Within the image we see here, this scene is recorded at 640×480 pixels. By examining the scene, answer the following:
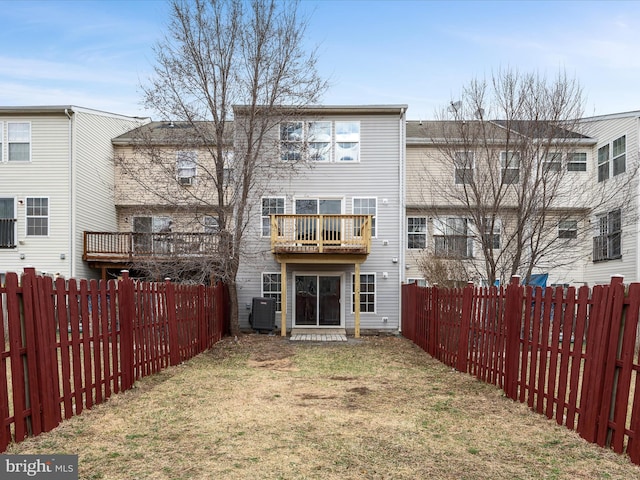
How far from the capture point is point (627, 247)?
17469 millimetres

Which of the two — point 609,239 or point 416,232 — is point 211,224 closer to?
point 416,232

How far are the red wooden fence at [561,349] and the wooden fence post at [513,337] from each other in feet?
0.05

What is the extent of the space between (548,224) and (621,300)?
32.9 ft

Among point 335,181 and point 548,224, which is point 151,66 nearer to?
point 335,181

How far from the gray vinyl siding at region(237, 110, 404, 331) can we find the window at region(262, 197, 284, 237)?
19 centimetres

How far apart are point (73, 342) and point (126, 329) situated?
1666mm

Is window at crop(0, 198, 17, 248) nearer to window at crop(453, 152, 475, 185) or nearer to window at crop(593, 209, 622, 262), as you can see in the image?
window at crop(453, 152, 475, 185)

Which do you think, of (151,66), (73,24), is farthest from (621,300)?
(73,24)

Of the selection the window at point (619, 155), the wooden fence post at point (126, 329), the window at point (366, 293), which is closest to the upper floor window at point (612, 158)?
the window at point (619, 155)

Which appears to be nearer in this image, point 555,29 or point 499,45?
point 499,45

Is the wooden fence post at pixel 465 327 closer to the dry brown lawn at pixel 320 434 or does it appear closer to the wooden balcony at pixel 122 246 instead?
the dry brown lawn at pixel 320 434

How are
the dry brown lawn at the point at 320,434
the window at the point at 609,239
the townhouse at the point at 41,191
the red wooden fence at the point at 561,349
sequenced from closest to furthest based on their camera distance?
1. the dry brown lawn at the point at 320,434
2. the red wooden fence at the point at 561,349
3. the window at the point at 609,239
4. the townhouse at the point at 41,191

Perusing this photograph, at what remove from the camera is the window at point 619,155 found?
57.8 ft

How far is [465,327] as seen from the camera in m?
9.47
